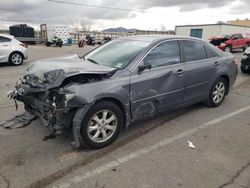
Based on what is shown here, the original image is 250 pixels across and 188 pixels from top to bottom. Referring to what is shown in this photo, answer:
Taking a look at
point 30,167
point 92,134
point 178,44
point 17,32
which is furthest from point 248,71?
point 17,32

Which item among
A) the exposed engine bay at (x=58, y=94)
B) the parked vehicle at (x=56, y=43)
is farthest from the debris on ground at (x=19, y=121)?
the parked vehicle at (x=56, y=43)

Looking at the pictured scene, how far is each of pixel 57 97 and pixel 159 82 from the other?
5.49 feet

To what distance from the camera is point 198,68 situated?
4832mm

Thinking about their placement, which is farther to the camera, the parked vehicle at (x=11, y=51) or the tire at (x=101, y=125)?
the parked vehicle at (x=11, y=51)

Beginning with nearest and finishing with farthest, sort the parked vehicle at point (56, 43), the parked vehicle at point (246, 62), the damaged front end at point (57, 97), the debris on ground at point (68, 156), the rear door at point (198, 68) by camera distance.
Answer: the damaged front end at point (57, 97), the debris on ground at point (68, 156), the rear door at point (198, 68), the parked vehicle at point (246, 62), the parked vehicle at point (56, 43)

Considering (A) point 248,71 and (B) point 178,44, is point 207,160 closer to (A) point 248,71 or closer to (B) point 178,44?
(B) point 178,44

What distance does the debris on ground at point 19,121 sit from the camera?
435 cm

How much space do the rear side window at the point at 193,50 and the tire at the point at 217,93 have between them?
0.70 metres

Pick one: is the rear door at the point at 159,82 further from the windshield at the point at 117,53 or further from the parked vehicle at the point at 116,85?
the windshield at the point at 117,53

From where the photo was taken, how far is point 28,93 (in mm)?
3744

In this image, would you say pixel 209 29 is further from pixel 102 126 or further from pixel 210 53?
pixel 102 126

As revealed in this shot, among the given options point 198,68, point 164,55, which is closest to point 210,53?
point 198,68

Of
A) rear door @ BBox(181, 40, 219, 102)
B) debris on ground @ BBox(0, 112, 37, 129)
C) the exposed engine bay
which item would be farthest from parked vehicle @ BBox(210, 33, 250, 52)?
the exposed engine bay

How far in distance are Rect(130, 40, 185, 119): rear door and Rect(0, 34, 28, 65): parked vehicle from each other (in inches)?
356
